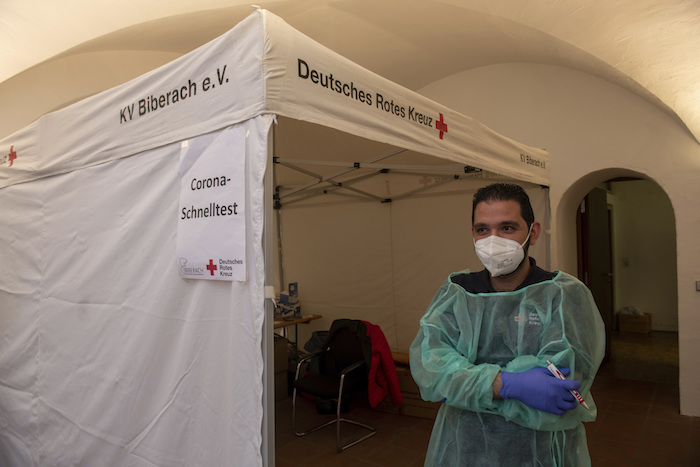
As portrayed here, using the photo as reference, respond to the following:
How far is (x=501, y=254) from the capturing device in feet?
4.33

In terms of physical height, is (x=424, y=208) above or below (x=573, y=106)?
below

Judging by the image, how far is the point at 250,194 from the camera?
4.47 ft

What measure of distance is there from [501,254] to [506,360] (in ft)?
1.00

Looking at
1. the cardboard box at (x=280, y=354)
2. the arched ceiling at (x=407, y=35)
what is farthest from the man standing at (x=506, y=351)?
the cardboard box at (x=280, y=354)

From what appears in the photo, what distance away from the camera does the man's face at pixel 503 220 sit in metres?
1.33

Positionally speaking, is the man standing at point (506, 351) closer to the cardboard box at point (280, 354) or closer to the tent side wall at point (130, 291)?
the tent side wall at point (130, 291)

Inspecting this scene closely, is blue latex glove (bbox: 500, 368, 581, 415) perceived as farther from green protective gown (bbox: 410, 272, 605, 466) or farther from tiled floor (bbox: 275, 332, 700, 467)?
tiled floor (bbox: 275, 332, 700, 467)

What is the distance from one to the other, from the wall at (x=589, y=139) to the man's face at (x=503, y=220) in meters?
3.34

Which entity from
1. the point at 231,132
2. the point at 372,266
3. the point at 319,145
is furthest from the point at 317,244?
the point at 231,132

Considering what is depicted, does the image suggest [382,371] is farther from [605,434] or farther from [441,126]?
[441,126]

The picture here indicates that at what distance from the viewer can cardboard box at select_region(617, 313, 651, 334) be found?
23.6 ft

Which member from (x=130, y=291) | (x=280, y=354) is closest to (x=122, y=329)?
(x=130, y=291)

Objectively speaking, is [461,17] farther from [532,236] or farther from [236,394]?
[236,394]

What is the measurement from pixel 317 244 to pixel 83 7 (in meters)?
2.98
